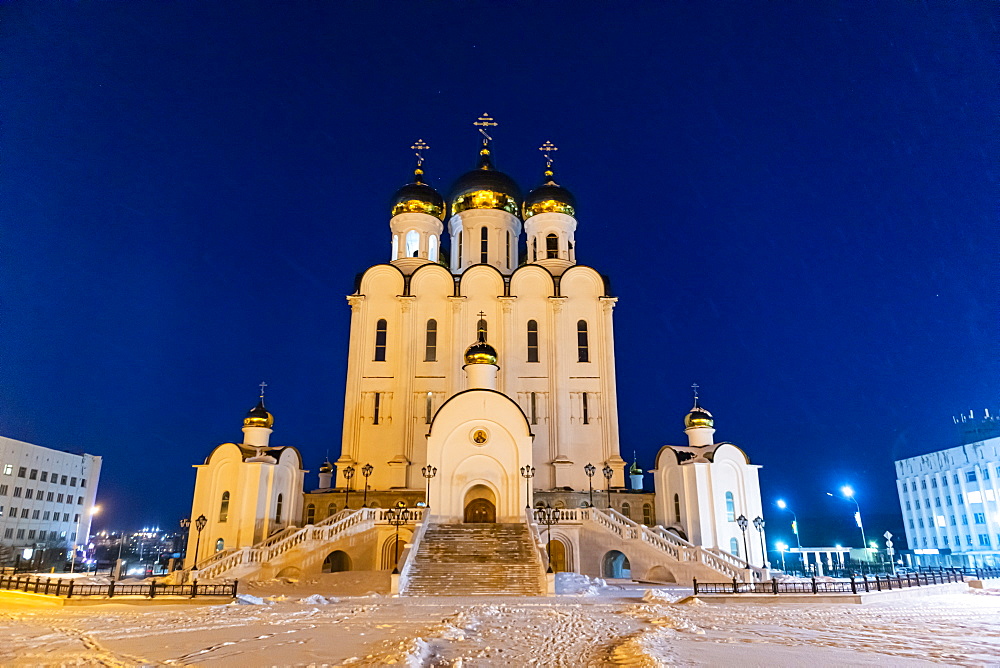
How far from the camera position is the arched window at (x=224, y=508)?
26.1m

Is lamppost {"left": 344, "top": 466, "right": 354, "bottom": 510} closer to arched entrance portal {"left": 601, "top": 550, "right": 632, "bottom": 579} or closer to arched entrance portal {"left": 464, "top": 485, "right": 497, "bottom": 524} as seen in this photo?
arched entrance portal {"left": 464, "top": 485, "right": 497, "bottom": 524}

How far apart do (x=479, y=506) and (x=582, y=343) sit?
1023 cm

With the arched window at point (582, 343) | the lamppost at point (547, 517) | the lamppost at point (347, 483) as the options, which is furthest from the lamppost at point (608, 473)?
the lamppost at point (347, 483)

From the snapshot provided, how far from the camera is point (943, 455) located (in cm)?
4894

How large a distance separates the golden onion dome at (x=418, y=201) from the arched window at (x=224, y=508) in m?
17.5

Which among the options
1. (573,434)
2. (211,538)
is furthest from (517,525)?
A: (211,538)

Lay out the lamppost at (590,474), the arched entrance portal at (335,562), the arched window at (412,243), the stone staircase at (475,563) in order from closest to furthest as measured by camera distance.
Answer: the stone staircase at (475,563) → the arched entrance portal at (335,562) → the lamppost at (590,474) → the arched window at (412,243)

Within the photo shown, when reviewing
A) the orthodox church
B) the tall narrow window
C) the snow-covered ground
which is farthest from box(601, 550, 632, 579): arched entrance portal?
the tall narrow window

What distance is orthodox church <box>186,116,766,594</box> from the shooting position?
21688mm

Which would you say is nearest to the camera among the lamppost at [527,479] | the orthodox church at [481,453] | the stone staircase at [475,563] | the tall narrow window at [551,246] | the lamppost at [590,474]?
the stone staircase at [475,563]

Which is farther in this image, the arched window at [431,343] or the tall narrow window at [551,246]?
the tall narrow window at [551,246]

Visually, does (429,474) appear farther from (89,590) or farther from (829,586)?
(829,586)

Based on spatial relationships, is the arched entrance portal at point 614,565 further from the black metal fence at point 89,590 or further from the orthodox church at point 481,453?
the black metal fence at point 89,590

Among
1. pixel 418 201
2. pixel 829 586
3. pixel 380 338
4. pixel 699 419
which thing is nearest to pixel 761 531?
pixel 699 419
